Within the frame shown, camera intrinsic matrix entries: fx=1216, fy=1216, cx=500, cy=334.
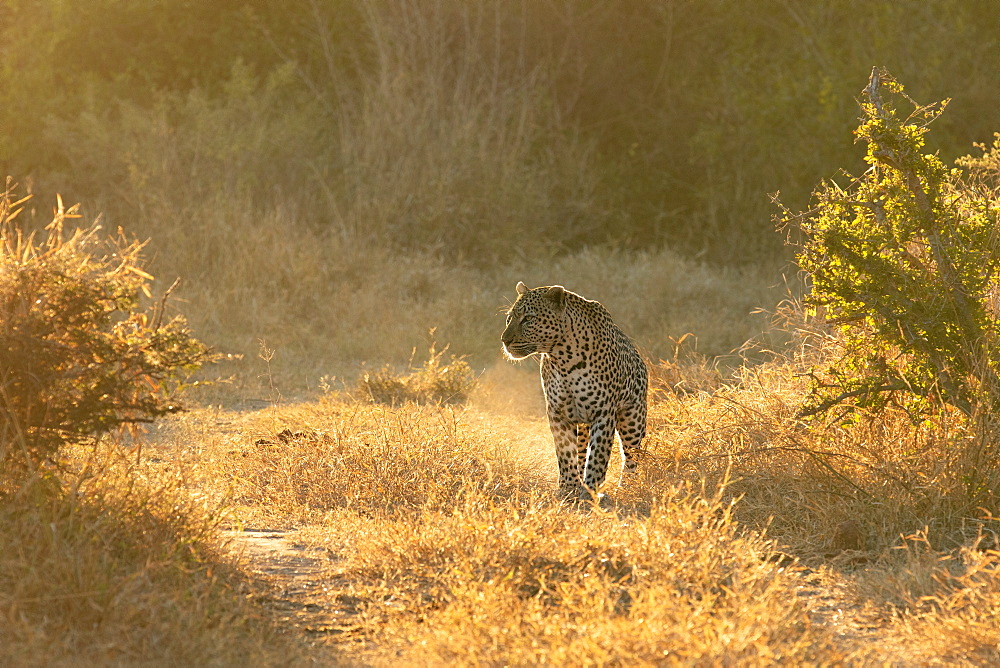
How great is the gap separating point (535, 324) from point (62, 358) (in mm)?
3013

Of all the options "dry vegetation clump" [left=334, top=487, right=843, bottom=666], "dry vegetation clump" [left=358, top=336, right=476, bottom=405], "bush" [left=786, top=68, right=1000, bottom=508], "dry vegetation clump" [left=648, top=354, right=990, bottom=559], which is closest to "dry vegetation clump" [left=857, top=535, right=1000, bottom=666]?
"dry vegetation clump" [left=648, top=354, right=990, bottom=559]

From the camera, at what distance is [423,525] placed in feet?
18.3

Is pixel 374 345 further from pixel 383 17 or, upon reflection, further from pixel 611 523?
pixel 611 523

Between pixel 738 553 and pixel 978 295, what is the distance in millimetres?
2341

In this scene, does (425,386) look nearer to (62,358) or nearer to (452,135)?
(62,358)

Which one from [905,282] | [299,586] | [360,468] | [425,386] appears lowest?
[425,386]

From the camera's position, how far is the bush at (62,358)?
16.9 ft

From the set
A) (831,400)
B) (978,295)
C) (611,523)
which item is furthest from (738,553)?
(978,295)

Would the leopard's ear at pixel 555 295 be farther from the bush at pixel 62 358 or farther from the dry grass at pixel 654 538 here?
the bush at pixel 62 358

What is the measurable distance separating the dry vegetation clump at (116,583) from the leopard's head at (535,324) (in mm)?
2511

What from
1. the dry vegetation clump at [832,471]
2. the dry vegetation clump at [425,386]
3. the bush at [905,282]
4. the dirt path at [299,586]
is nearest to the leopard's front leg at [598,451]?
the dry vegetation clump at [832,471]

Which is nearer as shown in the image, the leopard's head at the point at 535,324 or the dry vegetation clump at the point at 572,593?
the dry vegetation clump at the point at 572,593

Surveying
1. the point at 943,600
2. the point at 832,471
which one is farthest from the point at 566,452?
the point at 943,600

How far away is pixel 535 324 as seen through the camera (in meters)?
7.41
